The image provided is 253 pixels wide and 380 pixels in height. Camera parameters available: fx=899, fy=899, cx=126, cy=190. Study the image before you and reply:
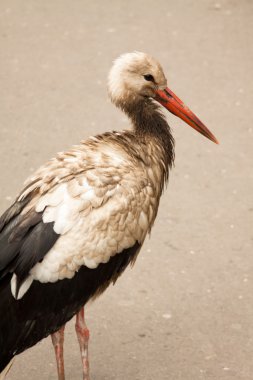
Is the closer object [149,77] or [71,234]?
[71,234]

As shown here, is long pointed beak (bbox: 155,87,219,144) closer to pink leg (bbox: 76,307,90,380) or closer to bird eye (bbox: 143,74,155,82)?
bird eye (bbox: 143,74,155,82)

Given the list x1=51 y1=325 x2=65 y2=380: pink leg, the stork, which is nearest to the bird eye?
the stork

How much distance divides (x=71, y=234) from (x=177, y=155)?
255 cm

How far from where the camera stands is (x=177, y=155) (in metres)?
6.20

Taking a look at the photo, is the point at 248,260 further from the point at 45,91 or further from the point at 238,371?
the point at 45,91

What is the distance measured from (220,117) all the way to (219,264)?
67.7 inches

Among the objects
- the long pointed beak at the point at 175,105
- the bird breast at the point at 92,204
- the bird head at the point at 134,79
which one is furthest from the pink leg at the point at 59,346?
the long pointed beak at the point at 175,105

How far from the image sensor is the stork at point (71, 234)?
12.2 ft

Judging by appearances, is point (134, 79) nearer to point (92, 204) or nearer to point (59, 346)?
point (92, 204)

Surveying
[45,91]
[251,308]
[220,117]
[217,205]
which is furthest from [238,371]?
[45,91]

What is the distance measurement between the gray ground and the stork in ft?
1.62

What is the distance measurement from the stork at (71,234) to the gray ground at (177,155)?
49 cm

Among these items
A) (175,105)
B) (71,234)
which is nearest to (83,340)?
(71,234)

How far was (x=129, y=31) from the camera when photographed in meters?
7.70
